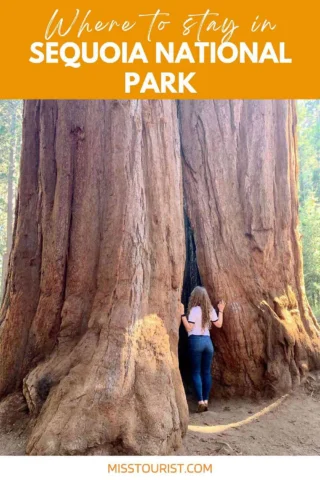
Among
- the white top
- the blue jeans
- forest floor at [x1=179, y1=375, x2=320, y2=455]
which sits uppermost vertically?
the white top

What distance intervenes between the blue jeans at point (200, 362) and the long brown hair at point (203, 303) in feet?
0.60

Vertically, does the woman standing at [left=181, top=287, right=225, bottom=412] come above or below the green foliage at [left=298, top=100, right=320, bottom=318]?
below

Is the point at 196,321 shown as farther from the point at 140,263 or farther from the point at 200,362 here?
the point at 140,263

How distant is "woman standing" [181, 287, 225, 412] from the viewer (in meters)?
4.98

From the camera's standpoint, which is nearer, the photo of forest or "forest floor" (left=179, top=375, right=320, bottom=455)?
"forest floor" (left=179, top=375, right=320, bottom=455)

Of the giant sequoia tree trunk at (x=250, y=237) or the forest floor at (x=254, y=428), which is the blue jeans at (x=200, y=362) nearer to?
the forest floor at (x=254, y=428)

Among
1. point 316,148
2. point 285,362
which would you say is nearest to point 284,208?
point 285,362

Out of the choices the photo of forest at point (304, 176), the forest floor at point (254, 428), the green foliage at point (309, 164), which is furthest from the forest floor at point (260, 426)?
the green foliage at point (309, 164)

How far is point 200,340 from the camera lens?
16.5 ft

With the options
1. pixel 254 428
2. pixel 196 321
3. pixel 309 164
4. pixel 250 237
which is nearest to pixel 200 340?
pixel 196 321

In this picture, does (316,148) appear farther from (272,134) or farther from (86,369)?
(86,369)

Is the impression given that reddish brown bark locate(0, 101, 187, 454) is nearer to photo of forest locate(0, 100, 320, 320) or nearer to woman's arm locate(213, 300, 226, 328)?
woman's arm locate(213, 300, 226, 328)

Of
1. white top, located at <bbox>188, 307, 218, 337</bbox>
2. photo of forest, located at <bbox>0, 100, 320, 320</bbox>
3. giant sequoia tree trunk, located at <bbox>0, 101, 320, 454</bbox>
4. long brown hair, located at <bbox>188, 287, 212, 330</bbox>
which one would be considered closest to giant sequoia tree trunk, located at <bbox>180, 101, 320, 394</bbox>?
giant sequoia tree trunk, located at <bbox>0, 101, 320, 454</bbox>

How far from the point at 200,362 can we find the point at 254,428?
3.41ft
